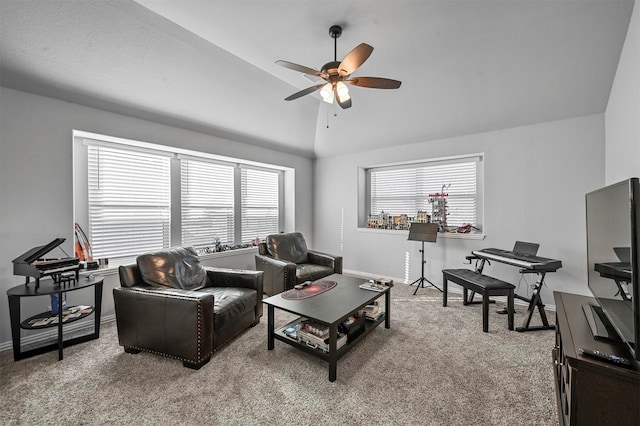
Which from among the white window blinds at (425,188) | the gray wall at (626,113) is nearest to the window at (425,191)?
the white window blinds at (425,188)

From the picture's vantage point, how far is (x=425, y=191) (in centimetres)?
462

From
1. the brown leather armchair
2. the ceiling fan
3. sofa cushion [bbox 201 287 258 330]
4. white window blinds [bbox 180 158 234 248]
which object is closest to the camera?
the ceiling fan

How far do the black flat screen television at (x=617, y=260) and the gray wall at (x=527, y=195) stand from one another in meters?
1.96

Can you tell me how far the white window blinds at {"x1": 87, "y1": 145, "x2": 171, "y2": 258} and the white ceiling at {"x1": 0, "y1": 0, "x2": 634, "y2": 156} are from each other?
2.12 ft

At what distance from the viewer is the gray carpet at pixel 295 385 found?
64.8 inches

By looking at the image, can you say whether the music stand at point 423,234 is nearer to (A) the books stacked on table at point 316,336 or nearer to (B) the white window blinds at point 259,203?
(A) the books stacked on table at point 316,336

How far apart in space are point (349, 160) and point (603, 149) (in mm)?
3469

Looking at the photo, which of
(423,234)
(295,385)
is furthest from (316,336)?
(423,234)

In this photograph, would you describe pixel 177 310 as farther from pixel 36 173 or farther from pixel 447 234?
pixel 447 234

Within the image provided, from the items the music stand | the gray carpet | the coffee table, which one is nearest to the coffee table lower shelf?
the coffee table

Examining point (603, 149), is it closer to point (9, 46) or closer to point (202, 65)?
point (202, 65)

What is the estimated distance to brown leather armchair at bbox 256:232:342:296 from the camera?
342 centimetres

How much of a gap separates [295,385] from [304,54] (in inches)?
119

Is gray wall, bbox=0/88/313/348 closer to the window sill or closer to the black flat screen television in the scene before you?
the window sill
